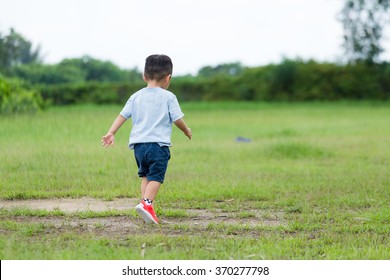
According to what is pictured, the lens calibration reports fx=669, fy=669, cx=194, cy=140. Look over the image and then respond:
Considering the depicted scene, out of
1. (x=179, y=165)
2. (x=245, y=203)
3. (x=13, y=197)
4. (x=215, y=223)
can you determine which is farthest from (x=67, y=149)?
(x=215, y=223)

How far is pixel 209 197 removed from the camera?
6926 millimetres

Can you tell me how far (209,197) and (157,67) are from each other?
1.81 m

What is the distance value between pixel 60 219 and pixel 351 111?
2256 centimetres

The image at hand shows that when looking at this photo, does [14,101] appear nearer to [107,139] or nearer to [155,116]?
[107,139]

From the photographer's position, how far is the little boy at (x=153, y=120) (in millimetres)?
5598

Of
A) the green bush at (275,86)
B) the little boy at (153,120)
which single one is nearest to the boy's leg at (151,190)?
the little boy at (153,120)

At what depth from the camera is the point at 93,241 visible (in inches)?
180

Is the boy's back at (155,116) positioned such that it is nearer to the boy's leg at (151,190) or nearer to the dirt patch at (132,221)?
the boy's leg at (151,190)

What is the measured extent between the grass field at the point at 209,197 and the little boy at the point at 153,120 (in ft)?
1.42

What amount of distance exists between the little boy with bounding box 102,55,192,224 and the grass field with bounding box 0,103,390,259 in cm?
43

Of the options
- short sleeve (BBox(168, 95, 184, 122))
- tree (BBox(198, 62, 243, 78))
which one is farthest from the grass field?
tree (BBox(198, 62, 243, 78))

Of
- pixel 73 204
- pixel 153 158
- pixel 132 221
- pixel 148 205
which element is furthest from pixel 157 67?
pixel 73 204

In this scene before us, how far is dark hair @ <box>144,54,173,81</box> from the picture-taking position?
565 centimetres
